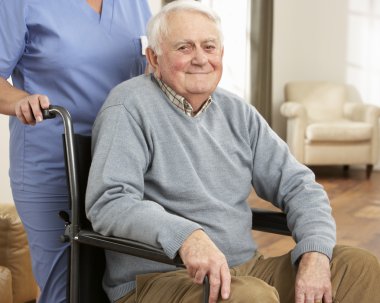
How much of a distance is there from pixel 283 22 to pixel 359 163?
1901 millimetres

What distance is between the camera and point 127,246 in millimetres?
1581

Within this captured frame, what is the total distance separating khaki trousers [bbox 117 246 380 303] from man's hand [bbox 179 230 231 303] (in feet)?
0.10

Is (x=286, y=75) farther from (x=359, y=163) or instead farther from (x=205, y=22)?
(x=205, y=22)

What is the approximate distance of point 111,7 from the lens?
202 centimetres

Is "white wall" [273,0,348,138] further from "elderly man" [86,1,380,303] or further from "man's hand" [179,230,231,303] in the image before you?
"man's hand" [179,230,231,303]

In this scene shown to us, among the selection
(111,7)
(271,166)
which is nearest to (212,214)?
(271,166)

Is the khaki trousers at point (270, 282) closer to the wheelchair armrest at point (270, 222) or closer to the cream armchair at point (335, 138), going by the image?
the wheelchair armrest at point (270, 222)

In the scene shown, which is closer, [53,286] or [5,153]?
[53,286]

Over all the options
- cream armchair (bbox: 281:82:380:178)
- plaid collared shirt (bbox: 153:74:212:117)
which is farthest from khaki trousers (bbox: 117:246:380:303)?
cream armchair (bbox: 281:82:380:178)

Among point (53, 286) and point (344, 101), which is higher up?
point (53, 286)

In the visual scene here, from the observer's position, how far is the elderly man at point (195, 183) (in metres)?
1.66

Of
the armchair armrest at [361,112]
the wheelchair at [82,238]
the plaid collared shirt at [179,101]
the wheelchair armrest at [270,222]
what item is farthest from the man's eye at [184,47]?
the armchair armrest at [361,112]

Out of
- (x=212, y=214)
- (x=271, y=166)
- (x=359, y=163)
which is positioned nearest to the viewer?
(x=212, y=214)

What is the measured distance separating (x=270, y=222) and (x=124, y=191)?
470 millimetres
